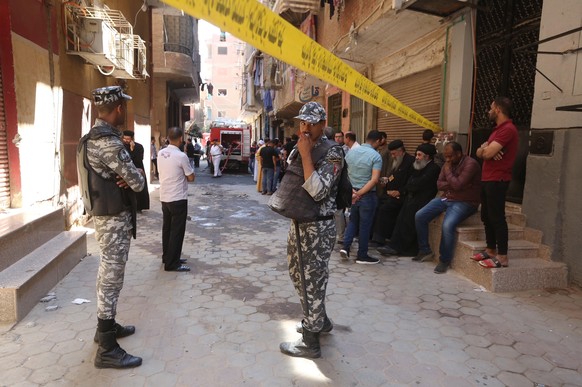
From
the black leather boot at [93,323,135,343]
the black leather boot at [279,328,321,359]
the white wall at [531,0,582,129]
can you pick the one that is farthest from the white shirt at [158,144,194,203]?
the white wall at [531,0,582,129]

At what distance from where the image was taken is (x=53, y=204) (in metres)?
6.11

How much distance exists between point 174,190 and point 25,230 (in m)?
1.61

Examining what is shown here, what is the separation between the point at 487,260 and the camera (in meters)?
4.45

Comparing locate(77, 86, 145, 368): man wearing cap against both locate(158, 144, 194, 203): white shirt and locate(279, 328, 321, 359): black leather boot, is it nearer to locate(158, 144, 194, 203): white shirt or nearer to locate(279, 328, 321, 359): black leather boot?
locate(279, 328, 321, 359): black leather boot

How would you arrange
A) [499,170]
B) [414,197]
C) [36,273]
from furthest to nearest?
1. [414,197]
2. [499,170]
3. [36,273]

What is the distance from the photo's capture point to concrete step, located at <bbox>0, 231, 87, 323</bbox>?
346 cm

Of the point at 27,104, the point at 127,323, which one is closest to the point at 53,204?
the point at 27,104

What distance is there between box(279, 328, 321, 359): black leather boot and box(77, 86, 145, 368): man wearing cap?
112 cm

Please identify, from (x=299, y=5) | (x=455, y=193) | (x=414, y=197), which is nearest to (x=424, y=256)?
(x=414, y=197)

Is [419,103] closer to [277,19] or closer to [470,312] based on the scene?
[470,312]

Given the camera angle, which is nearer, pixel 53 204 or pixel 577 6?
pixel 577 6

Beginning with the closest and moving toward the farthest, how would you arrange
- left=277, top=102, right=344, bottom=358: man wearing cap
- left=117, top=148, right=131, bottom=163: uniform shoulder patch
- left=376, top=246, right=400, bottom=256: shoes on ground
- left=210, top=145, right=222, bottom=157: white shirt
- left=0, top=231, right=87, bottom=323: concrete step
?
left=277, top=102, right=344, bottom=358: man wearing cap → left=117, top=148, right=131, bottom=163: uniform shoulder patch → left=0, top=231, right=87, bottom=323: concrete step → left=376, top=246, right=400, bottom=256: shoes on ground → left=210, top=145, right=222, bottom=157: white shirt

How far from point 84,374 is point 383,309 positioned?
263cm

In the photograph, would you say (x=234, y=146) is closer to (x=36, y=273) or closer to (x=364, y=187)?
(x=364, y=187)
